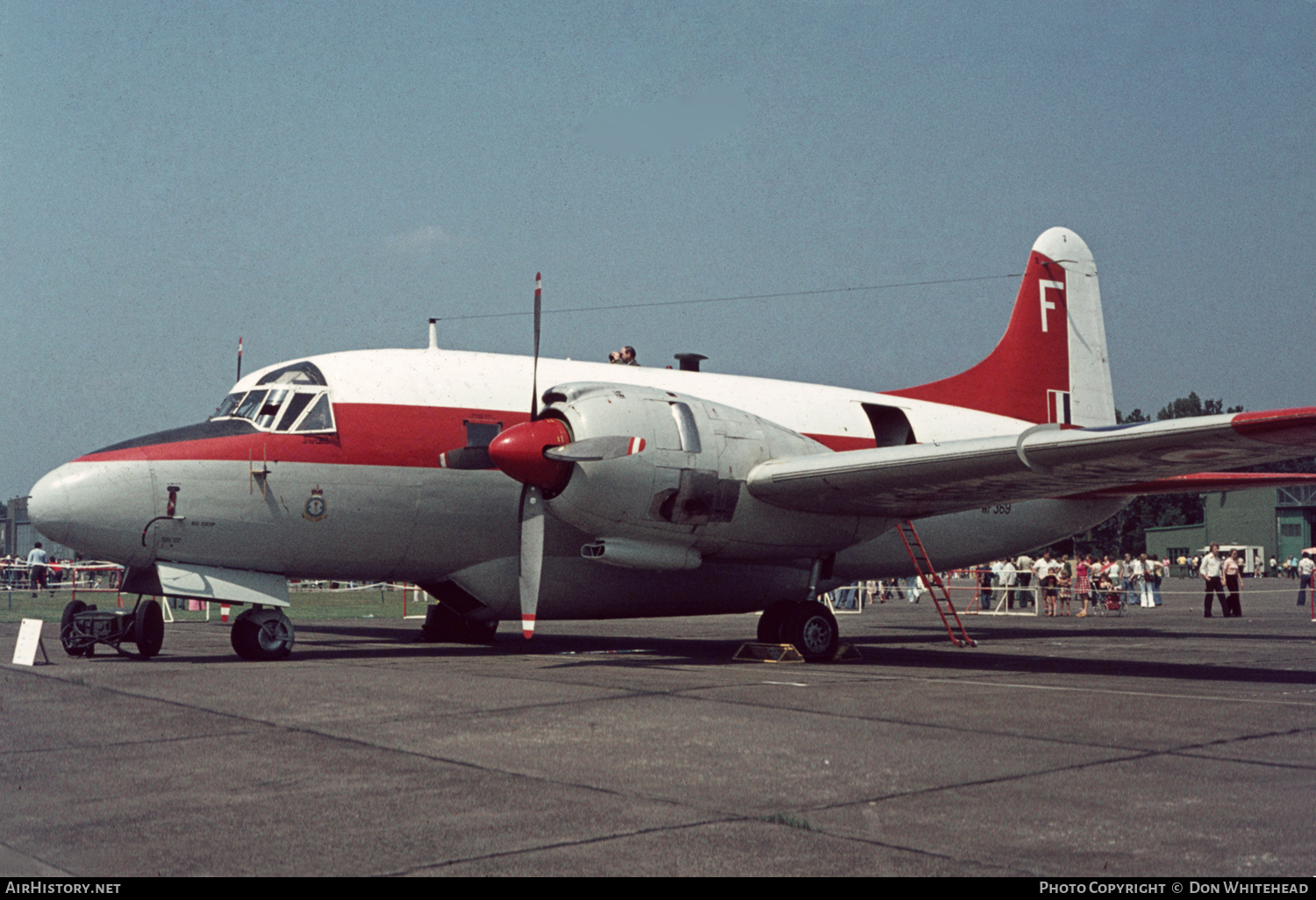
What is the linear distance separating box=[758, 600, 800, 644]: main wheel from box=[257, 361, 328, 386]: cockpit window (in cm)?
670

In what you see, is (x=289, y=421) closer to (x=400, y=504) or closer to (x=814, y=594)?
(x=400, y=504)

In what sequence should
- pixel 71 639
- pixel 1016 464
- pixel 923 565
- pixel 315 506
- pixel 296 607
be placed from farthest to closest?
pixel 296 607, pixel 923 565, pixel 71 639, pixel 315 506, pixel 1016 464

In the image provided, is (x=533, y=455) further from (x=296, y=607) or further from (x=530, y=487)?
(x=296, y=607)

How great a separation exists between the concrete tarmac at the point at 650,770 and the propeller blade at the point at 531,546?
3.33ft

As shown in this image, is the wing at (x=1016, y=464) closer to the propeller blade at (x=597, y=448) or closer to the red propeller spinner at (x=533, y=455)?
the propeller blade at (x=597, y=448)

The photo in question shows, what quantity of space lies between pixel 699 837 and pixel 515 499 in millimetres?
10299

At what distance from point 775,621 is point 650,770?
8.71 metres

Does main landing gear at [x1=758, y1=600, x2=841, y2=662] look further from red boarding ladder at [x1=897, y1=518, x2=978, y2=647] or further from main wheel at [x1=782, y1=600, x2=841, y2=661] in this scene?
red boarding ladder at [x1=897, y1=518, x2=978, y2=647]

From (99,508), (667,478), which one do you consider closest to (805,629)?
(667,478)

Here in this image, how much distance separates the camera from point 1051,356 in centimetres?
2153

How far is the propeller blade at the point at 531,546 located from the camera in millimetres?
14141

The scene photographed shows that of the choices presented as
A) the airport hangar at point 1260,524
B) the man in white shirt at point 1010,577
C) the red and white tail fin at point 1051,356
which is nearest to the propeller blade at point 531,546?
the red and white tail fin at point 1051,356

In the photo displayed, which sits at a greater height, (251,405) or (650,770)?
(251,405)

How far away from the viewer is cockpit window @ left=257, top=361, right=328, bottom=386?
15031 mm
